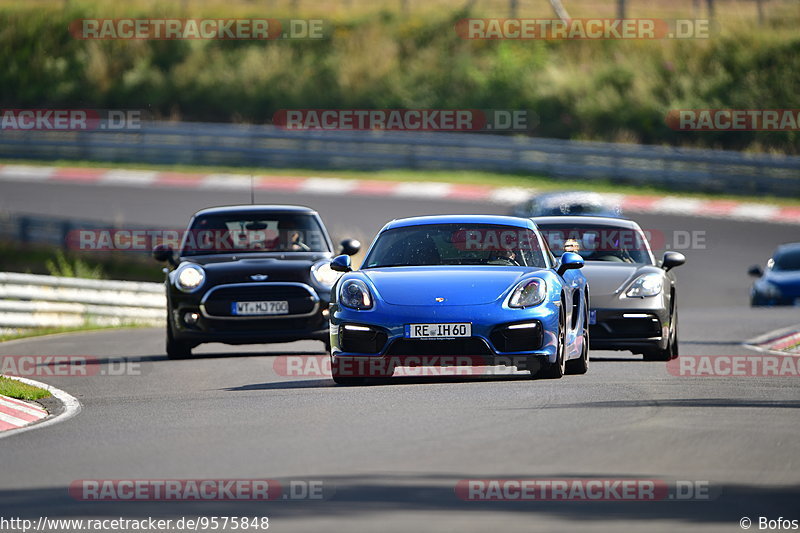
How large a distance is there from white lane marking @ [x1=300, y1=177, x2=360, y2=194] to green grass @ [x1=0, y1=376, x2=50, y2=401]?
72.7 ft

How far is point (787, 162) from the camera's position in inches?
1346

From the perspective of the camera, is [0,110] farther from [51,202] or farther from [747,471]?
[747,471]

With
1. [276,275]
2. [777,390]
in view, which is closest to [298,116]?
[276,275]

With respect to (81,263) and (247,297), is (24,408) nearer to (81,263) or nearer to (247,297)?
(247,297)

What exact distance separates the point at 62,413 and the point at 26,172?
27831 millimetres

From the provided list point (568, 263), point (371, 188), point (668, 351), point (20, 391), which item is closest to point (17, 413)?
point (20, 391)

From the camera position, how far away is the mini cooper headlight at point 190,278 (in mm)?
15875

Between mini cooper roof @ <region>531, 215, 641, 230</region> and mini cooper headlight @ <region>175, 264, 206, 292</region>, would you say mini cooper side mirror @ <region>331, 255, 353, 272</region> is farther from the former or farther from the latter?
mini cooper headlight @ <region>175, 264, 206, 292</region>

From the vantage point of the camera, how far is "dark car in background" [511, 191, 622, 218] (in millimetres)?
26703

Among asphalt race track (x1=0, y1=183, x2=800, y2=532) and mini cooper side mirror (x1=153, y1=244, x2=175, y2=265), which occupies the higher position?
mini cooper side mirror (x1=153, y1=244, x2=175, y2=265)

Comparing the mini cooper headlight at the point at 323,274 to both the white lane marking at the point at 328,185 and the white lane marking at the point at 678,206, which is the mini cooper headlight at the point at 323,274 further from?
the white lane marking at the point at 328,185

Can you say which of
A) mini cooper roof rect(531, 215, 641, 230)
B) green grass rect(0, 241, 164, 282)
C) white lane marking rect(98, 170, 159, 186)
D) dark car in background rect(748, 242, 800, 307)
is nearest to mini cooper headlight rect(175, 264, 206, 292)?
mini cooper roof rect(531, 215, 641, 230)

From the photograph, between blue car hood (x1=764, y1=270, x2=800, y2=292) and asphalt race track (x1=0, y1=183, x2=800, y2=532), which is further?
blue car hood (x1=764, y1=270, x2=800, y2=292)

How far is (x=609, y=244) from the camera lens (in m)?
15.5
